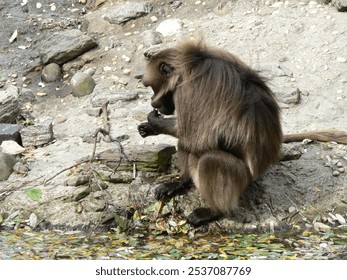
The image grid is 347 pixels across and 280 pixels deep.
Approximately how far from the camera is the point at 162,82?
602 centimetres

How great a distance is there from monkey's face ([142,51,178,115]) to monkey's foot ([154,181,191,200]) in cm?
65

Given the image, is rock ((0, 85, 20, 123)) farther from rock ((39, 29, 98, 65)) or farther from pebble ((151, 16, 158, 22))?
pebble ((151, 16, 158, 22))

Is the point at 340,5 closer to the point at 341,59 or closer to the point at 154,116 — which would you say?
the point at 341,59

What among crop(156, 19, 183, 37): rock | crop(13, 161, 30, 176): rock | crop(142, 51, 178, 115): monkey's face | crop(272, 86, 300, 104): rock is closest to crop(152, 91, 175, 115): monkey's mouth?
crop(142, 51, 178, 115): monkey's face

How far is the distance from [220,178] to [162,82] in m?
0.95

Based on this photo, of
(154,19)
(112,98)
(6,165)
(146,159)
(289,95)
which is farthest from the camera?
(154,19)

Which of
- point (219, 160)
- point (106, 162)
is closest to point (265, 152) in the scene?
point (219, 160)

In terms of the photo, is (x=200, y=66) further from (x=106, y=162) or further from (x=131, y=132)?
(x=131, y=132)

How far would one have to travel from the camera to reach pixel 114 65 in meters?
9.17

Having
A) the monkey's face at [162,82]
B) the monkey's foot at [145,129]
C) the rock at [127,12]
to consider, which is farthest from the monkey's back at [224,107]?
the rock at [127,12]

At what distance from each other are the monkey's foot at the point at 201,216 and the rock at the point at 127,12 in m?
4.39

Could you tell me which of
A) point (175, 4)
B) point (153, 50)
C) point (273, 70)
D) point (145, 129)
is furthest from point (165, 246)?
point (175, 4)

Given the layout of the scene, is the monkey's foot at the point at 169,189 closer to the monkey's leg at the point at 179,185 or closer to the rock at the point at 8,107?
the monkey's leg at the point at 179,185

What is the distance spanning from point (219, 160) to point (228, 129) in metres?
0.27
